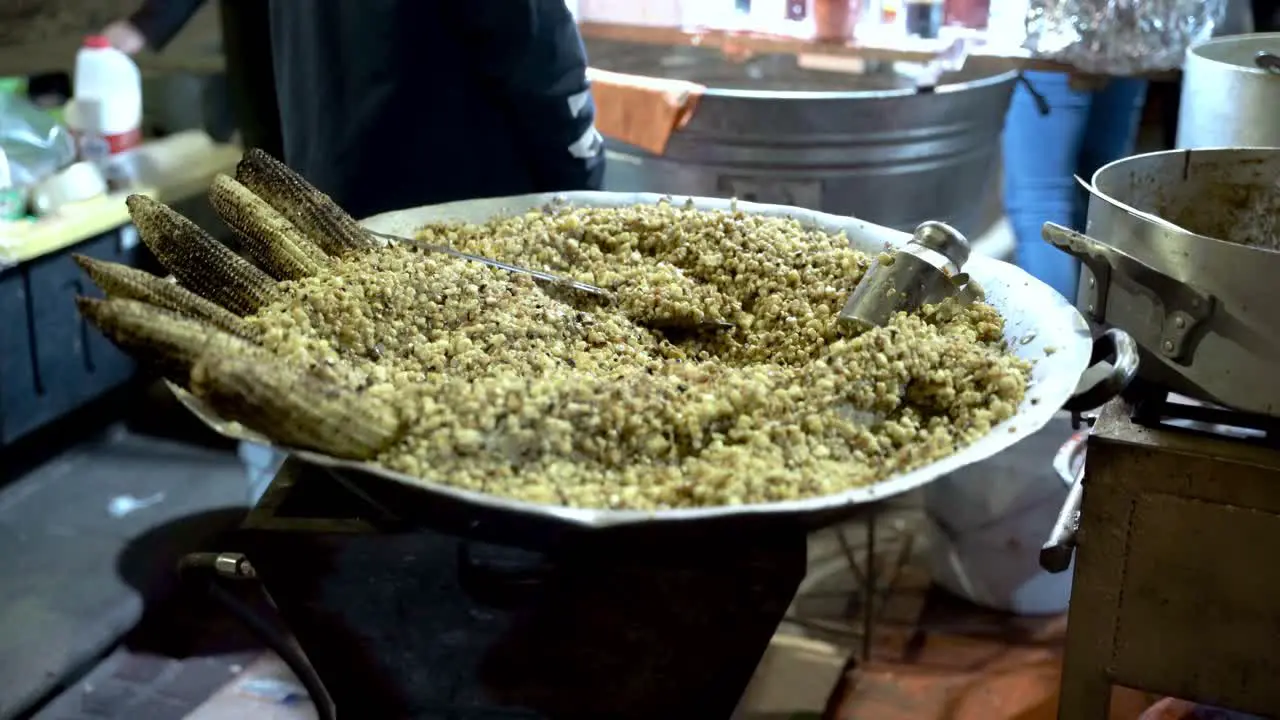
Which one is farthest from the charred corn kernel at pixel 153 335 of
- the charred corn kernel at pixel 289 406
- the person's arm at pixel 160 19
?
the person's arm at pixel 160 19

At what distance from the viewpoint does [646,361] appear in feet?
3.34

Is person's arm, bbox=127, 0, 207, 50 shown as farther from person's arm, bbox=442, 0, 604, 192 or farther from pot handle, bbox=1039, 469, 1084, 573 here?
pot handle, bbox=1039, 469, 1084, 573

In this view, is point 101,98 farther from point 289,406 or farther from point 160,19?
point 289,406

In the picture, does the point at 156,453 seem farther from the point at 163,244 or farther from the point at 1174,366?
the point at 1174,366

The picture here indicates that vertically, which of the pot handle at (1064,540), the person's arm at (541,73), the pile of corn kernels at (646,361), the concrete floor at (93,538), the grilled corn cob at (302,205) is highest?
the person's arm at (541,73)

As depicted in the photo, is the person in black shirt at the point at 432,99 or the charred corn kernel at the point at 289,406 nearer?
the charred corn kernel at the point at 289,406

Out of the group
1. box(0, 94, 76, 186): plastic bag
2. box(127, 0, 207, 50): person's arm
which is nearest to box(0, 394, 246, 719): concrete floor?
box(0, 94, 76, 186): plastic bag

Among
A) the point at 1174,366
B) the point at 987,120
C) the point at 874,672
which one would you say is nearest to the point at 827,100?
the point at 987,120

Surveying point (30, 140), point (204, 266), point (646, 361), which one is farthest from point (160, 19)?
point (646, 361)

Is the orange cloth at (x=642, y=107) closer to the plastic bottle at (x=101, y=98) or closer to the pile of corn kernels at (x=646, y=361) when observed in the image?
the pile of corn kernels at (x=646, y=361)

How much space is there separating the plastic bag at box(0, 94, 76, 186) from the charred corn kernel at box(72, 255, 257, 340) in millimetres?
1476

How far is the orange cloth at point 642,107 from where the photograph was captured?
71.2 inches

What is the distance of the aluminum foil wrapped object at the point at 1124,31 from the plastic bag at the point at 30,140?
1.95 metres

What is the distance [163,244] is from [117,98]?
5.06ft
